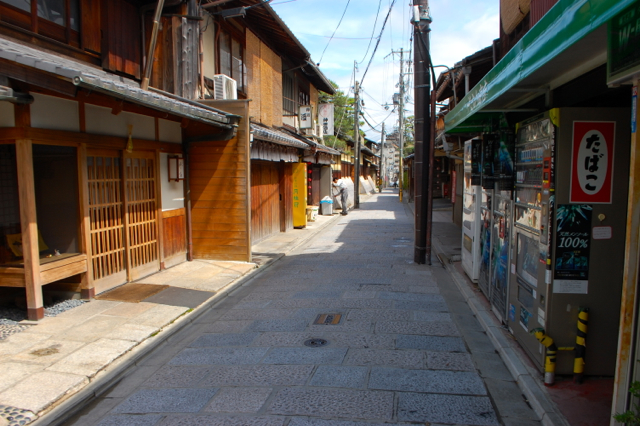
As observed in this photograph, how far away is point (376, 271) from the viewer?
9742mm

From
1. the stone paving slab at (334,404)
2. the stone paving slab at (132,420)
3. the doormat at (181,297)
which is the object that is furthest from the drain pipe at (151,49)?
the stone paving slab at (334,404)

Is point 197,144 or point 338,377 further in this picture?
point 197,144

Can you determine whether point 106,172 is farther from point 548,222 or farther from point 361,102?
point 361,102

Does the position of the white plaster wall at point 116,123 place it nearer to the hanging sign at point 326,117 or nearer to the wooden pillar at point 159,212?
the wooden pillar at point 159,212

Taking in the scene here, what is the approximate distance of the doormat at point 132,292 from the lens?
7.30 metres

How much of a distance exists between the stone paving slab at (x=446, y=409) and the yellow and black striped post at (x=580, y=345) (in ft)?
2.94

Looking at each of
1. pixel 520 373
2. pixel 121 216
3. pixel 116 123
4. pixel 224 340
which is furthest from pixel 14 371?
pixel 520 373

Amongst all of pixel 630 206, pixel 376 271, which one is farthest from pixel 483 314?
pixel 630 206

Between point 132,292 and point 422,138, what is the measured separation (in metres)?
7.18

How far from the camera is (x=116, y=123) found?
7.84 meters

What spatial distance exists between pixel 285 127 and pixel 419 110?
324 inches

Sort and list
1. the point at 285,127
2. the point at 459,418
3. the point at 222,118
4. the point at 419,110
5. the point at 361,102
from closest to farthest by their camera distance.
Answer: the point at 459,418
the point at 222,118
the point at 419,110
the point at 285,127
the point at 361,102

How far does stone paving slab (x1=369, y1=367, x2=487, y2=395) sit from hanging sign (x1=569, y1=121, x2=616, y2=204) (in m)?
2.04

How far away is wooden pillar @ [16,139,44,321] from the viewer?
19.5 feet
